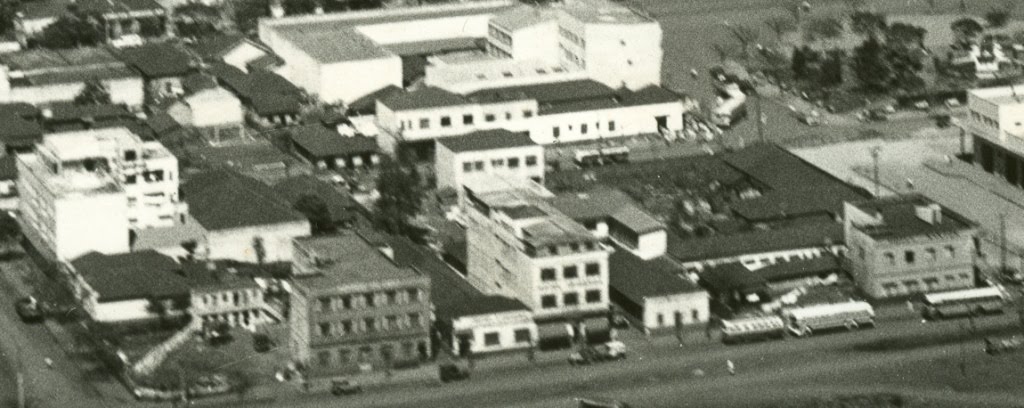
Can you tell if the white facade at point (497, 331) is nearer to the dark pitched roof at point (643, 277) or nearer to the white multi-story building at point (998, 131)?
the dark pitched roof at point (643, 277)

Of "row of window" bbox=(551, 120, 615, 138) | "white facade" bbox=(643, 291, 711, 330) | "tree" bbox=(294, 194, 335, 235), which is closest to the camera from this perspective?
"white facade" bbox=(643, 291, 711, 330)

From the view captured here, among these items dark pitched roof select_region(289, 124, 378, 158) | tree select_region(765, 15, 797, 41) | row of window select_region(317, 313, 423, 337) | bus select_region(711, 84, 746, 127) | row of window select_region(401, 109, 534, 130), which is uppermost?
row of window select_region(317, 313, 423, 337)

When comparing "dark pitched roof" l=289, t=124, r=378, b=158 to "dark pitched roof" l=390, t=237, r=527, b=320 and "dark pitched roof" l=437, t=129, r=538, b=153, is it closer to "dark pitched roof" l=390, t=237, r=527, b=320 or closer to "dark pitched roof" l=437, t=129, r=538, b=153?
"dark pitched roof" l=437, t=129, r=538, b=153

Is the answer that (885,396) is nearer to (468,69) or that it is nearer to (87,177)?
(87,177)

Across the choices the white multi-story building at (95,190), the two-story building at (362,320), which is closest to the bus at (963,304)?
the two-story building at (362,320)

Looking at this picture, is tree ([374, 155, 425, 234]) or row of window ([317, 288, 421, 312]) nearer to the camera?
row of window ([317, 288, 421, 312])

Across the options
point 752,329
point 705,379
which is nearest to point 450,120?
point 752,329

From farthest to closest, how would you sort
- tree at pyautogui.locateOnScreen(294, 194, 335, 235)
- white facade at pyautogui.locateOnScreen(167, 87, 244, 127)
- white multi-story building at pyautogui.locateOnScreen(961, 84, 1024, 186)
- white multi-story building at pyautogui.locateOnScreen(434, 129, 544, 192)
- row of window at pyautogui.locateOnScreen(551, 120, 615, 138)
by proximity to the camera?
white facade at pyautogui.locateOnScreen(167, 87, 244, 127) < row of window at pyautogui.locateOnScreen(551, 120, 615, 138) < white multi-story building at pyautogui.locateOnScreen(961, 84, 1024, 186) < white multi-story building at pyautogui.locateOnScreen(434, 129, 544, 192) < tree at pyautogui.locateOnScreen(294, 194, 335, 235)

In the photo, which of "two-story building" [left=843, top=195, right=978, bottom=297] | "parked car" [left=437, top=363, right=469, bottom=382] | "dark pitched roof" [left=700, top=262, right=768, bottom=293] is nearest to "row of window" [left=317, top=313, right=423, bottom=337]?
"parked car" [left=437, top=363, right=469, bottom=382]
